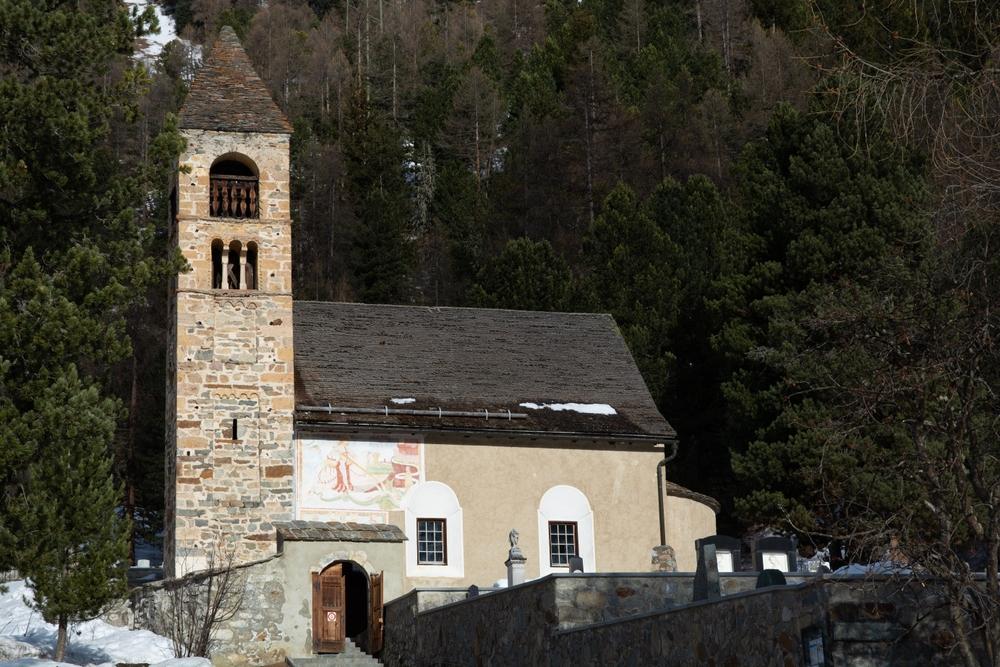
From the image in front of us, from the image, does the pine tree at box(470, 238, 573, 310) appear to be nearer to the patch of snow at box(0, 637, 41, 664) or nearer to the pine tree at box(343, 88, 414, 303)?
the pine tree at box(343, 88, 414, 303)

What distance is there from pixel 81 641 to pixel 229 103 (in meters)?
11.7

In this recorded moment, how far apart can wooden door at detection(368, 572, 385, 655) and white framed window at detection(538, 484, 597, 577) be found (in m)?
4.34

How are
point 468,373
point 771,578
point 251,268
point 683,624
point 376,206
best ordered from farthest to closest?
point 376,206
point 468,373
point 251,268
point 683,624
point 771,578

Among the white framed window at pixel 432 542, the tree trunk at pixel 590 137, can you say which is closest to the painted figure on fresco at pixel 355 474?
the white framed window at pixel 432 542

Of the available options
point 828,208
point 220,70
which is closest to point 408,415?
point 220,70

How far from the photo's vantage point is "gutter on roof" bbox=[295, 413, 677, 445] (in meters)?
28.9

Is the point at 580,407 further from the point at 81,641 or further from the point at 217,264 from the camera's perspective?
the point at 81,641

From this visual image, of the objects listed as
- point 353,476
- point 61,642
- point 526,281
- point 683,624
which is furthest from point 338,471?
point 526,281

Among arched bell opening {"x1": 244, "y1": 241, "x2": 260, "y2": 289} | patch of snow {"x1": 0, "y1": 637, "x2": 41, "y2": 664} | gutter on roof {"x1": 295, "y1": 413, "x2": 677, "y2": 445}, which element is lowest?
patch of snow {"x1": 0, "y1": 637, "x2": 41, "y2": 664}

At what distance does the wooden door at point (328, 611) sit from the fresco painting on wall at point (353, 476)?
5.13 ft

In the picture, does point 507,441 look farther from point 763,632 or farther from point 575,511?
point 763,632

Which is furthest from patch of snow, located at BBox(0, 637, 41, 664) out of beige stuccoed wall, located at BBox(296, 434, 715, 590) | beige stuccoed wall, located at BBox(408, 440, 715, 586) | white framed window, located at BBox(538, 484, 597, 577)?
white framed window, located at BBox(538, 484, 597, 577)

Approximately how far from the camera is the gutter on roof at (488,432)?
94.8ft

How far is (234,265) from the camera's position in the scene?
99.4 feet
